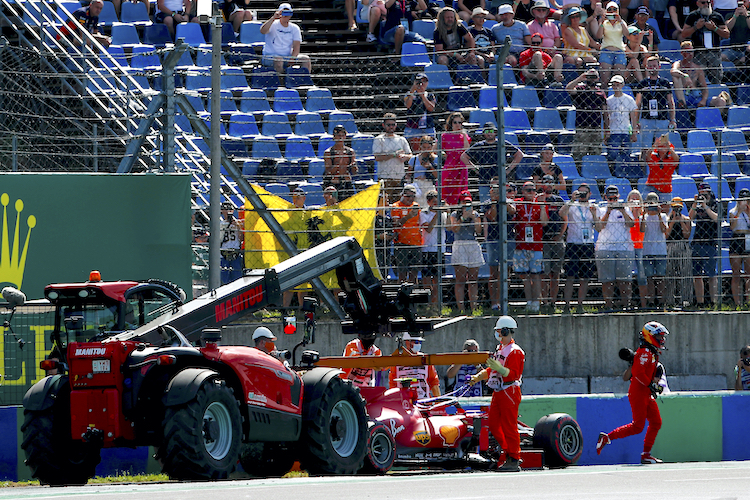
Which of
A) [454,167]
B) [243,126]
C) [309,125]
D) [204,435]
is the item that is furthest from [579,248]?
[204,435]

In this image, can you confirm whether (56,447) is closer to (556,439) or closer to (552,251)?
(556,439)

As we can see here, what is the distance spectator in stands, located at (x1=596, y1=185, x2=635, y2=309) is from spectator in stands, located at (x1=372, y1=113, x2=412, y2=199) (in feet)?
8.71

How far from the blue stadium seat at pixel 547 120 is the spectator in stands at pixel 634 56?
1190mm

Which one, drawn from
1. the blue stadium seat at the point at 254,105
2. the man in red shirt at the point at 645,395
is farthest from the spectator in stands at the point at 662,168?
the blue stadium seat at the point at 254,105

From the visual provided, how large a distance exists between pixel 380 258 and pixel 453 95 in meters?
3.81

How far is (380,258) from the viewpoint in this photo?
13859 mm

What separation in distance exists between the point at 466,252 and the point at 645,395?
3066mm

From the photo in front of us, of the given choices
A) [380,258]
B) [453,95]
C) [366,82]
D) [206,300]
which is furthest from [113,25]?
[206,300]

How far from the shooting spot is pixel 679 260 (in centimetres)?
1475

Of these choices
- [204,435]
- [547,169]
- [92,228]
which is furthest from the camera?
[547,169]

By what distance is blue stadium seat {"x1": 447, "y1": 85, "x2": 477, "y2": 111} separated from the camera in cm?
1622

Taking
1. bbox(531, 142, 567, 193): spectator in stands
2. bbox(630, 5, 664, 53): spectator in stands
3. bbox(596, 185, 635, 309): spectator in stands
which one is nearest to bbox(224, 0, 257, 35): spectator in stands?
bbox(531, 142, 567, 193): spectator in stands

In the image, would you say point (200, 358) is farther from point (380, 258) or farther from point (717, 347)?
point (717, 347)

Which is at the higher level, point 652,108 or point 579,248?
point 652,108
